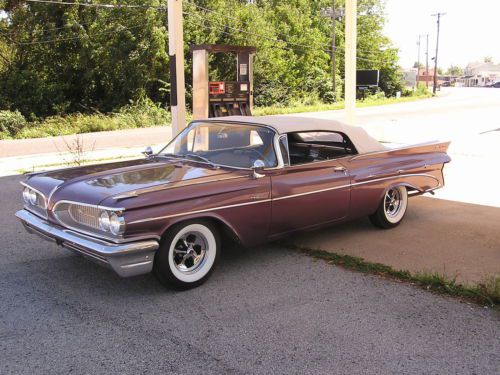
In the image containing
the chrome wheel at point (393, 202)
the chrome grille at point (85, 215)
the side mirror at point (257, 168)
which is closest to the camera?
the chrome grille at point (85, 215)

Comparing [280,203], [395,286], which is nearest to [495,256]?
[395,286]

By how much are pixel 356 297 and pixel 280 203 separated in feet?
3.59

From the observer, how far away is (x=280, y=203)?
4.77 meters

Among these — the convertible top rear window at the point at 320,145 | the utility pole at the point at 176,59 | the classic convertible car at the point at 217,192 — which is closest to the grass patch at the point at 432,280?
the classic convertible car at the point at 217,192

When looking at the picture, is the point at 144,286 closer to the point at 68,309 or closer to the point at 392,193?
the point at 68,309

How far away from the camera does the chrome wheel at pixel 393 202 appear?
6.07m

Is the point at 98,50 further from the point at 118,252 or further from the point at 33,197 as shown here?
the point at 118,252

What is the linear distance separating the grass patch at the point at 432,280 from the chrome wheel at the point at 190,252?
1.32 meters

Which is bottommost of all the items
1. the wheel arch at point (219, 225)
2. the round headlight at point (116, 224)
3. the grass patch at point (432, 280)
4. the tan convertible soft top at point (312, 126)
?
the grass patch at point (432, 280)

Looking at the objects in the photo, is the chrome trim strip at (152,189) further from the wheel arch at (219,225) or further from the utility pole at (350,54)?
the utility pole at (350,54)

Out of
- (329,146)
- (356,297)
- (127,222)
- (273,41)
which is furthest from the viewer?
(273,41)

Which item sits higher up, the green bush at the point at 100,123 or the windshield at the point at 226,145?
the windshield at the point at 226,145

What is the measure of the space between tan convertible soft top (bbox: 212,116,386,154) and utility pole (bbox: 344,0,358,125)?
13.4 feet

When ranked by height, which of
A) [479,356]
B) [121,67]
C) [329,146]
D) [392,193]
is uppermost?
[121,67]
